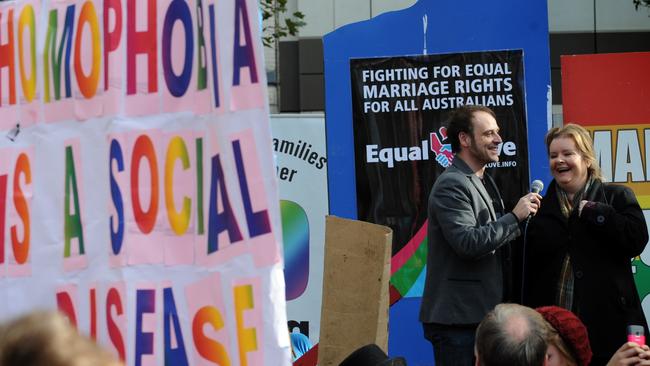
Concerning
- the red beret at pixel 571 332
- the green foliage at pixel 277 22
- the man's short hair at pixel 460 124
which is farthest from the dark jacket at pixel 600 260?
the green foliage at pixel 277 22

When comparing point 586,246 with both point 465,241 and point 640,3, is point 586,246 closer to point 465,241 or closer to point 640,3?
point 465,241

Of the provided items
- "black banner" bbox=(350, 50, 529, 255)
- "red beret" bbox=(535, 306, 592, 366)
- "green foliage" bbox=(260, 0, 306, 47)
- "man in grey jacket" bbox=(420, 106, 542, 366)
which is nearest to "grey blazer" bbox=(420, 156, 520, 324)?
"man in grey jacket" bbox=(420, 106, 542, 366)

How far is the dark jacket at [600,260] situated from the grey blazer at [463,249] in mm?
178

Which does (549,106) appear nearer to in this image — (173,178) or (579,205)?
(579,205)

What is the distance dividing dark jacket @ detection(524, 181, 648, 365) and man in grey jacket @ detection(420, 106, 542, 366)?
0.16 meters

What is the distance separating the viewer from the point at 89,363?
1270mm

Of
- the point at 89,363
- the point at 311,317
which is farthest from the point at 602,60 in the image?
the point at 89,363

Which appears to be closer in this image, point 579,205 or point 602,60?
point 579,205

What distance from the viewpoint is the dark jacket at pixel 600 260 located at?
425cm

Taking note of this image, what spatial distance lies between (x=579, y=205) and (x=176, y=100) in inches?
74.8

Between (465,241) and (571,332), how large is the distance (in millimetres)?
1424

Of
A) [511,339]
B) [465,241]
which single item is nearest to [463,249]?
[465,241]

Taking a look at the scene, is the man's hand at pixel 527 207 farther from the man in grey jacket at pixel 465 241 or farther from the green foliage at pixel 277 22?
the green foliage at pixel 277 22

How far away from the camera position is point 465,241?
4383mm
